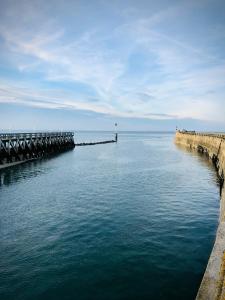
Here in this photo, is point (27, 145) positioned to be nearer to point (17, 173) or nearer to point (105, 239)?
point (17, 173)

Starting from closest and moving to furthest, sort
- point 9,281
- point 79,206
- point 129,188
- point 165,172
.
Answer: point 9,281 < point 79,206 < point 129,188 < point 165,172

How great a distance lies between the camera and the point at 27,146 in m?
47.5

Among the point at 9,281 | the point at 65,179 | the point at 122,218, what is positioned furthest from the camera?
the point at 65,179

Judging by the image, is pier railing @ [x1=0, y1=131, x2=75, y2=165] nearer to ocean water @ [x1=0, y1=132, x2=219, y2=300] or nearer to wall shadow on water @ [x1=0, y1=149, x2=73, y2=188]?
wall shadow on water @ [x1=0, y1=149, x2=73, y2=188]

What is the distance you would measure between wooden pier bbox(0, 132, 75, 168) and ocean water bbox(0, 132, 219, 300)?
13902 mm

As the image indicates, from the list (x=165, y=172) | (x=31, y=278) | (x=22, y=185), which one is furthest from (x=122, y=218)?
(x=165, y=172)

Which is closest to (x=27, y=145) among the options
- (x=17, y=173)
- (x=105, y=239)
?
(x=17, y=173)

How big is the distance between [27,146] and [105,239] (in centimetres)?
3676

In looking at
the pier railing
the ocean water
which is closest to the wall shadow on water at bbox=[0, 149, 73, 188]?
the ocean water

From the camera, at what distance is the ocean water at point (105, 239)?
9914mm

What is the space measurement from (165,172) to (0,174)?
20047mm

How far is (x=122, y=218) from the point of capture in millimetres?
17141

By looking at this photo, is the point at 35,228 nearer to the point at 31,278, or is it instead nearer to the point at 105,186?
the point at 31,278

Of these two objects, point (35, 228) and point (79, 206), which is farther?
point (79, 206)
